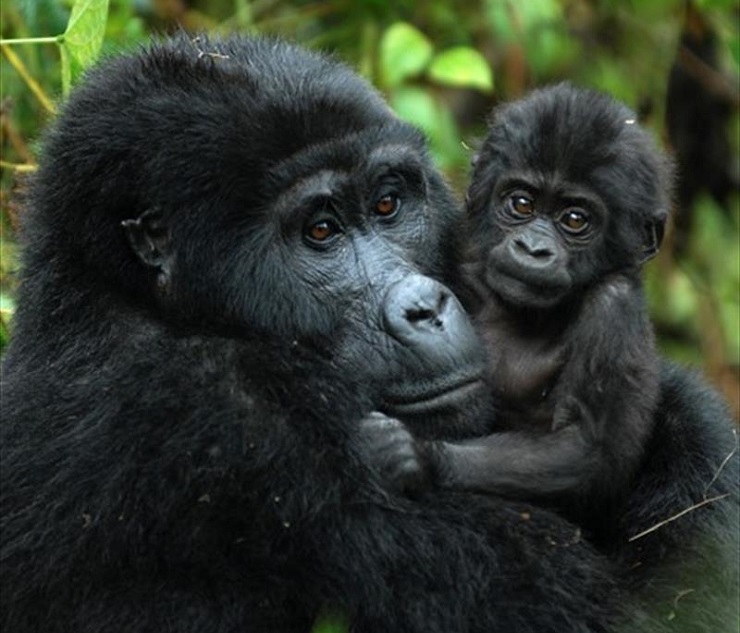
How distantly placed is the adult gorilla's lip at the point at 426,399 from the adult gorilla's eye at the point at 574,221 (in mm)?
696

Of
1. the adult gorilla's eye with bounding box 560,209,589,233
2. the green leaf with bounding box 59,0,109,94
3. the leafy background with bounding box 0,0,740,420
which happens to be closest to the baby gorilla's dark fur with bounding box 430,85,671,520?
the adult gorilla's eye with bounding box 560,209,589,233

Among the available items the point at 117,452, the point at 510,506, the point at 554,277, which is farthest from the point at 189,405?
the point at 554,277

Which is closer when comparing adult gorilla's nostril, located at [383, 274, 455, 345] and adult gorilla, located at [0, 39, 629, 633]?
adult gorilla, located at [0, 39, 629, 633]

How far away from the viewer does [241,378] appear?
3.74m

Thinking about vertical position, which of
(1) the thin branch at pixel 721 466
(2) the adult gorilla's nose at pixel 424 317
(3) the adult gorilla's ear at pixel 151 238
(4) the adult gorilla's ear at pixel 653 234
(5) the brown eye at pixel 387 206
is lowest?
(1) the thin branch at pixel 721 466

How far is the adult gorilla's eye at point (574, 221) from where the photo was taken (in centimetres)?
438

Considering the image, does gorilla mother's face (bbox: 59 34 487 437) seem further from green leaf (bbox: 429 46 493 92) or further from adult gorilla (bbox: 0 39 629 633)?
green leaf (bbox: 429 46 493 92)

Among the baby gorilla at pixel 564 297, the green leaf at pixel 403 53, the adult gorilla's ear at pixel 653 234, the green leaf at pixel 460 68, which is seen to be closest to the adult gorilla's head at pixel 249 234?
the baby gorilla at pixel 564 297

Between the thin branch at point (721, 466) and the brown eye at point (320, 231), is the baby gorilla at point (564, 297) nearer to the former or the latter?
the thin branch at point (721, 466)

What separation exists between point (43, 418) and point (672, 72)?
5.76 m

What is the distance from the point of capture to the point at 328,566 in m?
3.65

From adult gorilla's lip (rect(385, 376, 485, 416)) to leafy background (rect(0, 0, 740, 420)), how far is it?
327 cm

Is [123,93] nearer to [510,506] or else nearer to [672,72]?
[510,506]

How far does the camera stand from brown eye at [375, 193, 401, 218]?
4.14 metres
